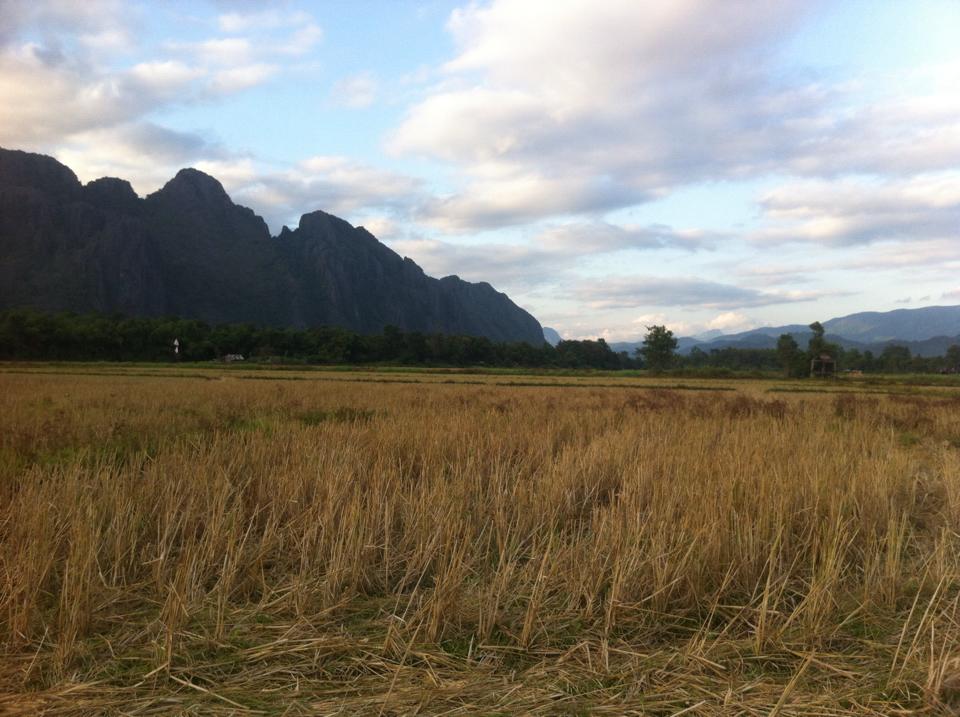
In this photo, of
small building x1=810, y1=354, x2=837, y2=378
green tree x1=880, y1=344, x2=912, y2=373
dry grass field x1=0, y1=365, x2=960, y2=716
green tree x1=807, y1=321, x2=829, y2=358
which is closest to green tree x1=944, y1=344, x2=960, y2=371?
green tree x1=880, y1=344, x2=912, y2=373

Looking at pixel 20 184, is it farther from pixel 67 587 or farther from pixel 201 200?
pixel 67 587

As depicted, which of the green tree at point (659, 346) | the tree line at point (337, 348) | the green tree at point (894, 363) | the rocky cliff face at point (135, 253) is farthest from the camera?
the rocky cliff face at point (135, 253)

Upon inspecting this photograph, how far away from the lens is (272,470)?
6043 mm

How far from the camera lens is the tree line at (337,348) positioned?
73.1 m

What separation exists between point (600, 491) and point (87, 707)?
465cm

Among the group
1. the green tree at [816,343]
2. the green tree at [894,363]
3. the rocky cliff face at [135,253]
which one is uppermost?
the rocky cliff face at [135,253]

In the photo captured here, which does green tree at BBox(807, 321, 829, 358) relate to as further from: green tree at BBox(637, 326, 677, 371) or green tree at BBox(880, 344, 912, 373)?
green tree at BBox(880, 344, 912, 373)

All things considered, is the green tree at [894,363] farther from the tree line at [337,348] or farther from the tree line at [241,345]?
the tree line at [241,345]

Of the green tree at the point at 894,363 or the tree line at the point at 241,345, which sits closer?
the tree line at the point at 241,345

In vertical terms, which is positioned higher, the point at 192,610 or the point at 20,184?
the point at 20,184

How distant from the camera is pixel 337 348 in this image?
106 m

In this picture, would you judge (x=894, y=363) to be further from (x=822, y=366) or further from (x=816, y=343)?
(x=822, y=366)

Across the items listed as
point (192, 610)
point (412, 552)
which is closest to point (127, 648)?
point (192, 610)

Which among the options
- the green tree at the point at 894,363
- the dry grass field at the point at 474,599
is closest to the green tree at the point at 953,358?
the green tree at the point at 894,363
